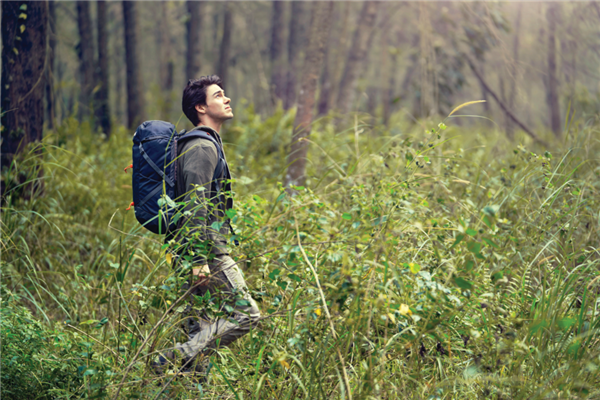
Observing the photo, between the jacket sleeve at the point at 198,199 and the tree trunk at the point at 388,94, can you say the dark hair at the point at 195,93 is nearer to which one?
the jacket sleeve at the point at 198,199

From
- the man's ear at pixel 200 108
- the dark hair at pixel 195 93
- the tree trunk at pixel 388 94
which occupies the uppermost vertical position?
the dark hair at pixel 195 93

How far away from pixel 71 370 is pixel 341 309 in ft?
5.60

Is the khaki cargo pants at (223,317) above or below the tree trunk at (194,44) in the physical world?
below

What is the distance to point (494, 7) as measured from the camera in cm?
907

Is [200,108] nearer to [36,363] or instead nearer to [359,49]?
[36,363]

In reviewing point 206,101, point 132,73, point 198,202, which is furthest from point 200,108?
point 132,73

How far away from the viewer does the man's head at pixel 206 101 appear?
3225mm

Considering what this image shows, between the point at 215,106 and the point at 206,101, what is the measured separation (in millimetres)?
74

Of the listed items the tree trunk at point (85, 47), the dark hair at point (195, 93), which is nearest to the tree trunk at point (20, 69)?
the dark hair at point (195, 93)

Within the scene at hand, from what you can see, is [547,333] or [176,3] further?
[176,3]

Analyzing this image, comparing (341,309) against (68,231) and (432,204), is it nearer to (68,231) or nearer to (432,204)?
(432,204)

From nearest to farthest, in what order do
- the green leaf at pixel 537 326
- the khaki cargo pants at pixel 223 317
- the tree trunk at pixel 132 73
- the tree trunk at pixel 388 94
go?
the green leaf at pixel 537 326, the khaki cargo pants at pixel 223 317, the tree trunk at pixel 132 73, the tree trunk at pixel 388 94

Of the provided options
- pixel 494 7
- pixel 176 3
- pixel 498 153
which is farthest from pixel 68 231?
pixel 176 3

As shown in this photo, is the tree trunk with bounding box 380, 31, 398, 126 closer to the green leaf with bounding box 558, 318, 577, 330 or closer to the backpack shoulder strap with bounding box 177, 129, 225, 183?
the backpack shoulder strap with bounding box 177, 129, 225, 183
